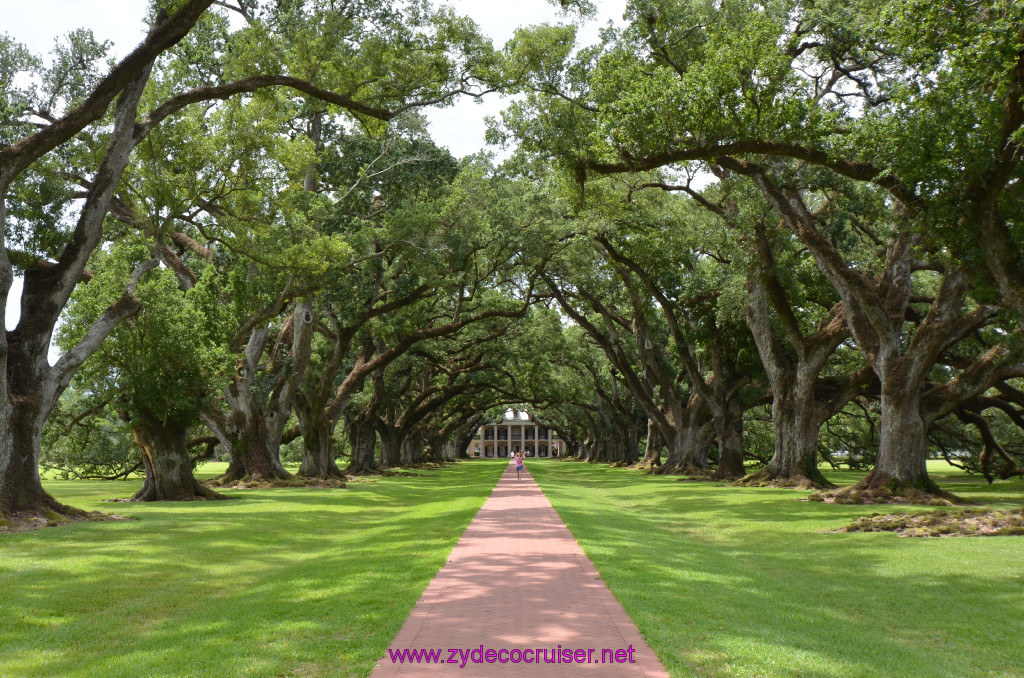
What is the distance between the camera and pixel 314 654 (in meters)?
5.25

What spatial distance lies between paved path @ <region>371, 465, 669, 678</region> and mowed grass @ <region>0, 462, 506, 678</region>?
0.25m

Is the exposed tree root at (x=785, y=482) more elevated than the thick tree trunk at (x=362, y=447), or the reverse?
the thick tree trunk at (x=362, y=447)

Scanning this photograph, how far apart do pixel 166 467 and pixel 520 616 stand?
17.1 metres

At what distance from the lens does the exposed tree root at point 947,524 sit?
470 inches

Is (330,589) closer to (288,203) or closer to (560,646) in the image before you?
(560,646)

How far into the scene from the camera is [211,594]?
7.88 metres

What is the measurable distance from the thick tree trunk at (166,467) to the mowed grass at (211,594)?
5.36 m

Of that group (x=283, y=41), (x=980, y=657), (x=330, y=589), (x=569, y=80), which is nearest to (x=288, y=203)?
(x=283, y=41)

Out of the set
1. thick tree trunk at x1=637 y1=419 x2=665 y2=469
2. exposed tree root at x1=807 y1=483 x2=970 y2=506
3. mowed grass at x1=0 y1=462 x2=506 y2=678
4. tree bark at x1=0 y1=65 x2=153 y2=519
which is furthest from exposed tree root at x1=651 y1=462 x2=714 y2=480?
tree bark at x1=0 y1=65 x2=153 y2=519

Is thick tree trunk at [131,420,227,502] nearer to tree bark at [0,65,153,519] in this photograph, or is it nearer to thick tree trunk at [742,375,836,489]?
tree bark at [0,65,153,519]

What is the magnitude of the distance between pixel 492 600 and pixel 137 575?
4766mm

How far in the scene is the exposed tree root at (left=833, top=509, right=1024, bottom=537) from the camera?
470 inches

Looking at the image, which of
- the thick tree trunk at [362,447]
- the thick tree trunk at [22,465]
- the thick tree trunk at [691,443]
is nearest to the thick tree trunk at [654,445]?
the thick tree trunk at [691,443]

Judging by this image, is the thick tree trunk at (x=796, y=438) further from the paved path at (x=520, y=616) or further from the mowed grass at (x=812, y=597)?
the paved path at (x=520, y=616)
